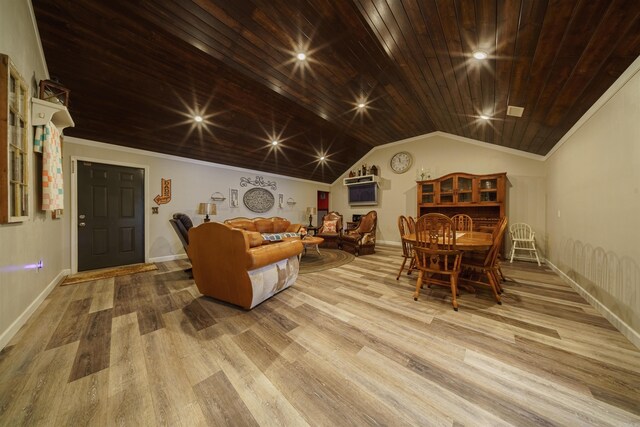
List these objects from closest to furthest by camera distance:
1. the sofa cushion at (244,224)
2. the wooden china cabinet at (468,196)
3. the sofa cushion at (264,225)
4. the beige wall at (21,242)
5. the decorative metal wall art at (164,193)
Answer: the beige wall at (21,242) → the decorative metal wall art at (164,193) → the wooden china cabinet at (468,196) → the sofa cushion at (244,224) → the sofa cushion at (264,225)

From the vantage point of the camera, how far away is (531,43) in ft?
5.67

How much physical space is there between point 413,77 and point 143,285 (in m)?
4.77

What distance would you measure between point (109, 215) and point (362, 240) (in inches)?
202

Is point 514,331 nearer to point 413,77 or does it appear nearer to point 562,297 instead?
point 562,297

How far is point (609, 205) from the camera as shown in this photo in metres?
2.01

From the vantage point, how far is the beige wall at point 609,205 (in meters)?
1.68

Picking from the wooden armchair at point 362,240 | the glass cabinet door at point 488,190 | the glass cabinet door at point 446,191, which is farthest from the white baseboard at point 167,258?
the glass cabinet door at point 488,190

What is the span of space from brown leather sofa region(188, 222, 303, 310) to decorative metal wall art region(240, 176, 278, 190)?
11.7 ft

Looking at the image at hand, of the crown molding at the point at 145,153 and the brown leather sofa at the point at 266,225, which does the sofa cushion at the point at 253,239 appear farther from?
the crown molding at the point at 145,153

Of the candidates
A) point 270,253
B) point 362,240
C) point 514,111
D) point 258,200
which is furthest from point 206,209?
point 514,111

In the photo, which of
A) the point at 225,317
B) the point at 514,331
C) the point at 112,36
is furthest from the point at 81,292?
the point at 514,331

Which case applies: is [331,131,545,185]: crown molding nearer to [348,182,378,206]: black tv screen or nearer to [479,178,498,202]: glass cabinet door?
[479,178,498,202]: glass cabinet door

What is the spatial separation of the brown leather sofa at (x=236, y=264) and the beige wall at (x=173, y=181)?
2666 mm

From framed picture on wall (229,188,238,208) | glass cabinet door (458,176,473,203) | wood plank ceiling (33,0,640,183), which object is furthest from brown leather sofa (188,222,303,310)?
glass cabinet door (458,176,473,203)
